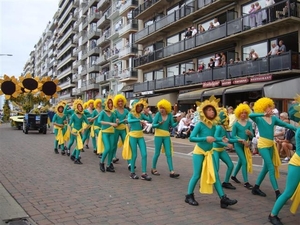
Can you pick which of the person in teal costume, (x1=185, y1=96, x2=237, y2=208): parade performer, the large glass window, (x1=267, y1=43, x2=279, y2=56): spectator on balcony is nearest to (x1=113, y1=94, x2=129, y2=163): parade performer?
the person in teal costume

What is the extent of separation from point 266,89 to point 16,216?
1355 centimetres

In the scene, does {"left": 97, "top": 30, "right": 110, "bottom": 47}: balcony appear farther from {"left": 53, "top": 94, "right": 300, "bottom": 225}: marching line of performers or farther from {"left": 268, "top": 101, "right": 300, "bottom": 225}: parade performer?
{"left": 268, "top": 101, "right": 300, "bottom": 225}: parade performer

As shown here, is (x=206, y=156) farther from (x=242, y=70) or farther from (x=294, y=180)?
(x=242, y=70)

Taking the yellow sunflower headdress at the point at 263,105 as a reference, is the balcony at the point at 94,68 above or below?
above

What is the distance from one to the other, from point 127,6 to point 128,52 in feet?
17.6

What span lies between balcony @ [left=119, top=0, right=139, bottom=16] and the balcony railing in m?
13.6

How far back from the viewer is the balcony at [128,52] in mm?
38375

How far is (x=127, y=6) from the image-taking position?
39250 mm

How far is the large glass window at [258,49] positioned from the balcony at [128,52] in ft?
60.7

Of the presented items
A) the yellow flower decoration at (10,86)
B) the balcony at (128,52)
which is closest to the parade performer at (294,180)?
the yellow flower decoration at (10,86)

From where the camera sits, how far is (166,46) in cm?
3016

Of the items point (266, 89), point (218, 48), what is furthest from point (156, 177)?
point (218, 48)

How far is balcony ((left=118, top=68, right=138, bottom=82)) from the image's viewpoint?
3812cm

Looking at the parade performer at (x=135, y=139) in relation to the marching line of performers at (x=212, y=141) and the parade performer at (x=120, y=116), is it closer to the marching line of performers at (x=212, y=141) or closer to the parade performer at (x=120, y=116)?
the marching line of performers at (x=212, y=141)
